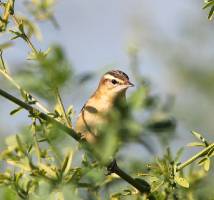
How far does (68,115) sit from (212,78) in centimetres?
370

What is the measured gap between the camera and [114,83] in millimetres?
4926

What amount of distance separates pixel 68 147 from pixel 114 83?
328 cm

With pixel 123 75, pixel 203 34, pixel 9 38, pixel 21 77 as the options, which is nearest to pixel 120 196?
pixel 9 38

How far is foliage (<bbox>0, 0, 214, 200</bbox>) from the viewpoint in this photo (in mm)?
1559

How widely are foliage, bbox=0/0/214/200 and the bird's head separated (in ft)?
5.01

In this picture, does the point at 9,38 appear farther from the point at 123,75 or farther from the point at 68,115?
the point at 123,75

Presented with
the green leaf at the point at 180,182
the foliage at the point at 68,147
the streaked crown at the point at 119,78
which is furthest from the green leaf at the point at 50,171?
the streaked crown at the point at 119,78

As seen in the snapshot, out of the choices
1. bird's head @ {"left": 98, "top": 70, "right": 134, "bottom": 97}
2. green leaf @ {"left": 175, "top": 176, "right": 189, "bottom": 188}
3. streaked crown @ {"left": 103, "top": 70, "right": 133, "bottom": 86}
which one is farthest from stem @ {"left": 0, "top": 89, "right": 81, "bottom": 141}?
streaked crown @ {"left": 103, "top": 70, "right": 133, "bottom": 86}

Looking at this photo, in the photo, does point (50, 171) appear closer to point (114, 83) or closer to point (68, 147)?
point (68, 147)

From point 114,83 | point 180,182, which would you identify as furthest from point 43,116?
point 114,83

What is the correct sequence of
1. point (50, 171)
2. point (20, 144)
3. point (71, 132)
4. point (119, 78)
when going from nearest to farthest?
point (71, 132) → point (50, 171) → point (20, 144) → point (119, 78)

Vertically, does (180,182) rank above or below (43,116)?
below

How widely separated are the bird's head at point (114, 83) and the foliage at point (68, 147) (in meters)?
1.53

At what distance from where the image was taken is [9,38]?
2555 millimetres
